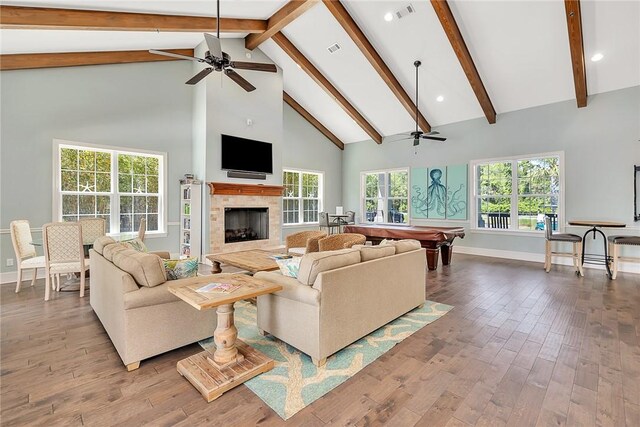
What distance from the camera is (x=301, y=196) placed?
9.18 meters

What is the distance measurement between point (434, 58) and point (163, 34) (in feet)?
16.7

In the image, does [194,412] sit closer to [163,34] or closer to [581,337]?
[581,337]

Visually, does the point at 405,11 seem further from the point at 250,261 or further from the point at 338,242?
the point at 250,261

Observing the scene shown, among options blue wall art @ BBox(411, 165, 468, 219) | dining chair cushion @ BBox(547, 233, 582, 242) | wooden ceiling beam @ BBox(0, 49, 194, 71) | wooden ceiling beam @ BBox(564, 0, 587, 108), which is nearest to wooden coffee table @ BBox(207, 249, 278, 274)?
wooden ceiling beam @ BBox(0, 49, 194, 71)

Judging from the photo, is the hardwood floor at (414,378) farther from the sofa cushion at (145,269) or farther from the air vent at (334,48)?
the air vent at (334,48)

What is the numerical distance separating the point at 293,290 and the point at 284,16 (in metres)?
5.15

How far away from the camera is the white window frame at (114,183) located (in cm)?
496

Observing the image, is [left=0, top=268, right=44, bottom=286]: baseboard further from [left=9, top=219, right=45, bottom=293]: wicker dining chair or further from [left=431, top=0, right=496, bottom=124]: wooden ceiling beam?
Answer: [left=431, top=0, right=496, bottom=124]: wooden ceiling beam

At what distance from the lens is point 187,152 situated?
21.5 ft

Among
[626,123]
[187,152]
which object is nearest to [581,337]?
[626,123]

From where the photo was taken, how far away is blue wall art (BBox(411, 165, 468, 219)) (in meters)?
7.64

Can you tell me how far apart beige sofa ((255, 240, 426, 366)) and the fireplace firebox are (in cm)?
431

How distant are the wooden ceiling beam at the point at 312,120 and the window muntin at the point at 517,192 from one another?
170 inches

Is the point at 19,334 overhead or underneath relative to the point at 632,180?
underneath
